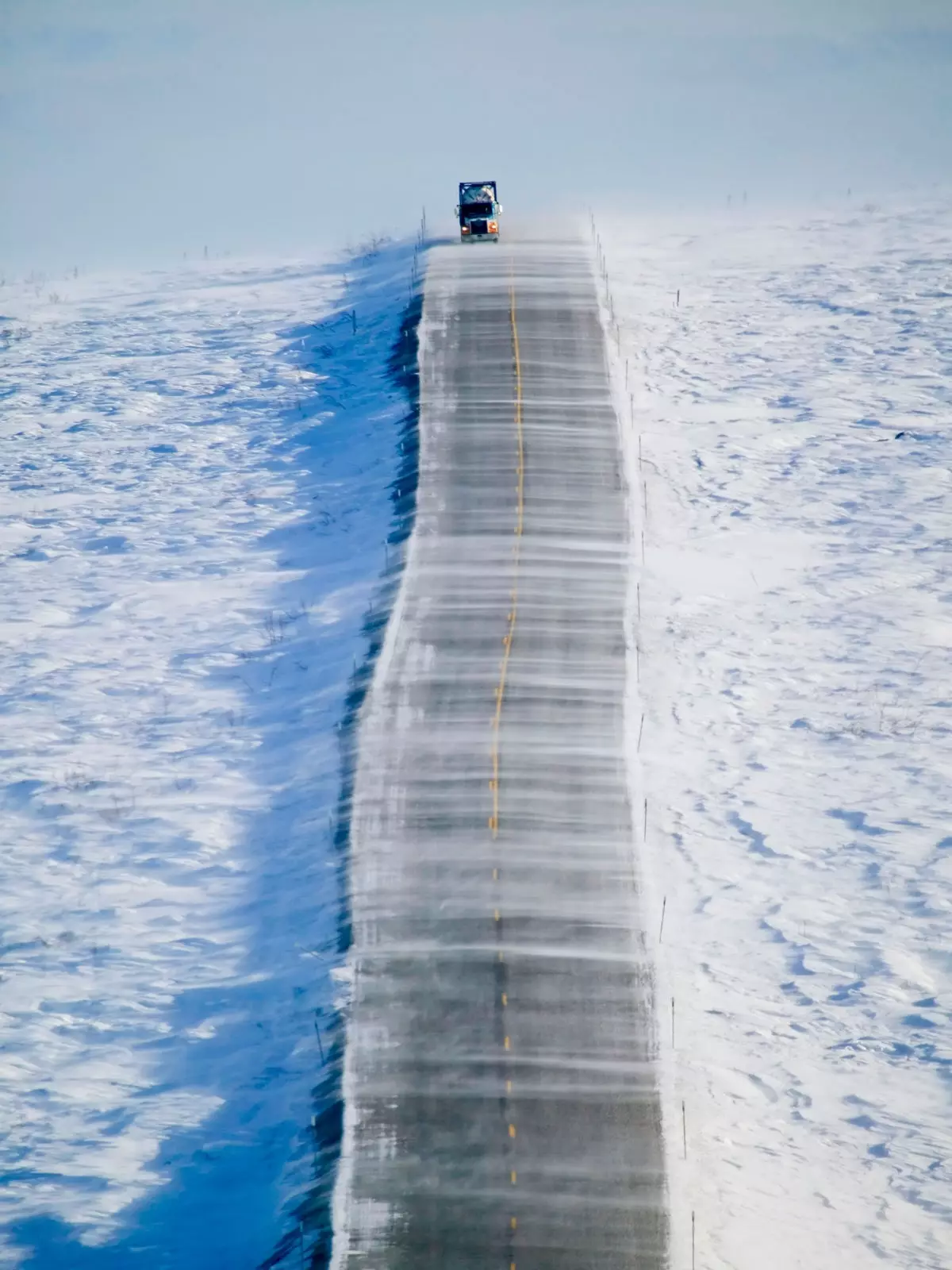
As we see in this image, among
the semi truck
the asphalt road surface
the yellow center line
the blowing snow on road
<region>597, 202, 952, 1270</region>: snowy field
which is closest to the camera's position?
the asphalt road surface

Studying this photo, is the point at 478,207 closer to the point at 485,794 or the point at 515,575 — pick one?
the point at 515,575

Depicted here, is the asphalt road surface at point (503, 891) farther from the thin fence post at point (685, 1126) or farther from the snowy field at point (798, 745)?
the snowy field at point (798, 745)

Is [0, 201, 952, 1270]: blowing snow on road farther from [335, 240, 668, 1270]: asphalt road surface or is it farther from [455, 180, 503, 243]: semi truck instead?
[455, 180, 503, 243]: semi truck

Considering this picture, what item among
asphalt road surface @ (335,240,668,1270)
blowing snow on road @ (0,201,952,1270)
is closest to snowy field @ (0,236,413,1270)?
blowing snow on road @ (0,201,952,1270)

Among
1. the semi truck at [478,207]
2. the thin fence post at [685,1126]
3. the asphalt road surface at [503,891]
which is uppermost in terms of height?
the semi truck at [478,207]

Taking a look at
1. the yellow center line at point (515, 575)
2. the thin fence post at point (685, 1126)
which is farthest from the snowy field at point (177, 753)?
the thin fence post at point (685, 1126)

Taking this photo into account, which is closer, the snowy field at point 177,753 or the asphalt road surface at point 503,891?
the asphalt road surface at point 503,891
